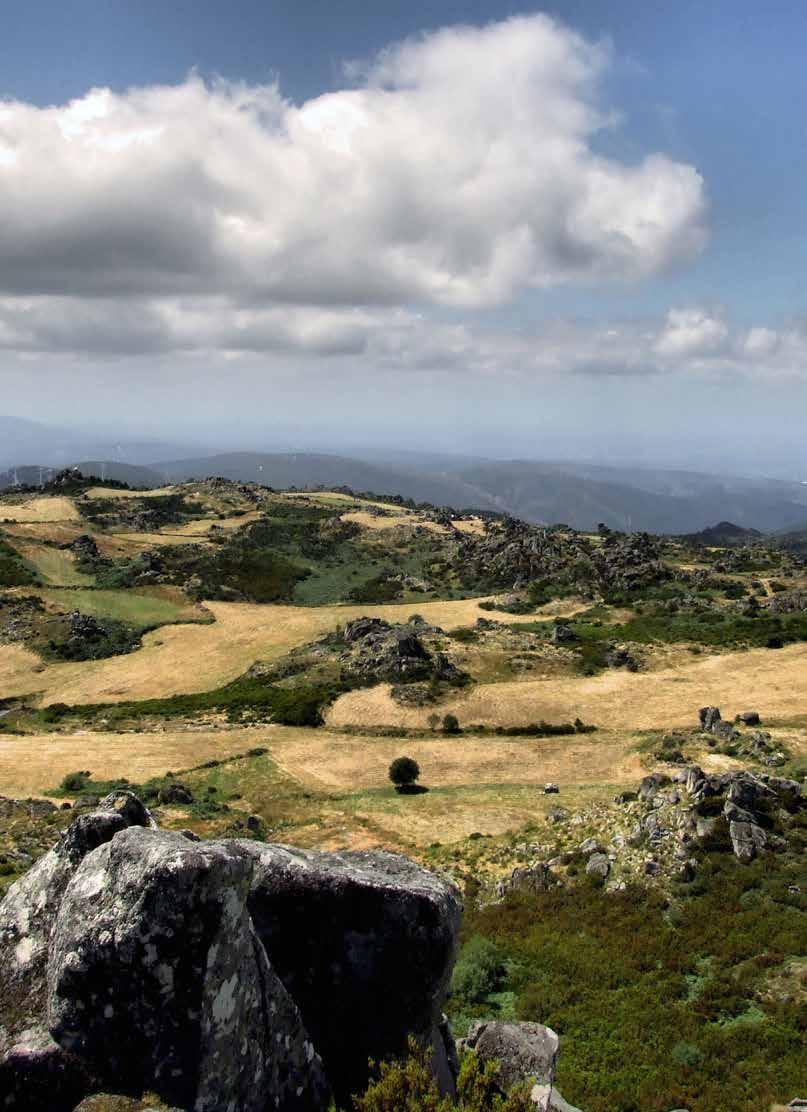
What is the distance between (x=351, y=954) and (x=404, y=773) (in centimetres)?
3252

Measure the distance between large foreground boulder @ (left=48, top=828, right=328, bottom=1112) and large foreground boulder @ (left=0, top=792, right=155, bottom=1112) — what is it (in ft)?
0.81

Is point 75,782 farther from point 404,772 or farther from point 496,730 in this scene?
point 496,730

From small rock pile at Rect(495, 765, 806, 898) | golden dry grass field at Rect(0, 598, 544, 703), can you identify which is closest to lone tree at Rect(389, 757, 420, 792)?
small rock pile at Rect(495, 765, 806, 898)

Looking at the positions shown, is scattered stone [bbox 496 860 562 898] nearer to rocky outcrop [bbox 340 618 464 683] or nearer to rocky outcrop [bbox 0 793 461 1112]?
rocky outcrop [bbox 0 793 461 1112]

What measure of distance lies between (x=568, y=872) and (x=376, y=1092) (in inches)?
799

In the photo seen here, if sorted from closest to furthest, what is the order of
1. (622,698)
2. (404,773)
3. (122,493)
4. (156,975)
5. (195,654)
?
1. (156,975)
2. (404,773)
3. (622,698)
4. (195,654)
5. (122,493)

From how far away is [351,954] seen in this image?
32.2ft

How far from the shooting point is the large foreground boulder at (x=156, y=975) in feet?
24.9

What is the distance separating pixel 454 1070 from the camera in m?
10.8

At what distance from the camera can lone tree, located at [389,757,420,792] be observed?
4147cm

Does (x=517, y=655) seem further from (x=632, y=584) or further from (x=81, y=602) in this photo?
(x=81, y=602)

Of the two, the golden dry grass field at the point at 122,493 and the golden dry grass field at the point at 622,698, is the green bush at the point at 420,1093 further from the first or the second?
the golden dry grass field at the point at 122,493

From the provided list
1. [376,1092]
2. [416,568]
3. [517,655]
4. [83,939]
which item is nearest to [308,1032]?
[376,1092]

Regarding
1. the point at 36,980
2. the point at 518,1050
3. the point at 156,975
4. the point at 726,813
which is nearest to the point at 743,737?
the point at 726,813
